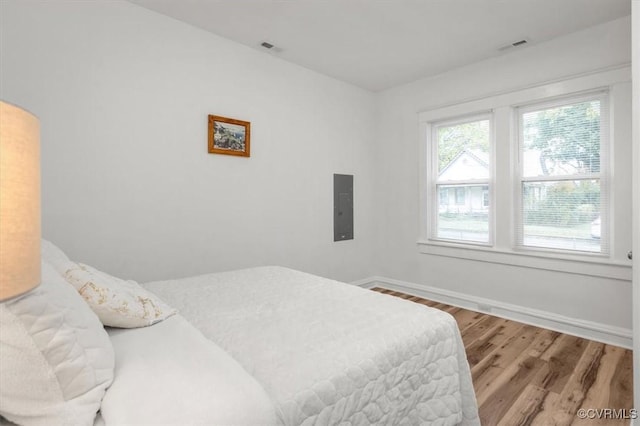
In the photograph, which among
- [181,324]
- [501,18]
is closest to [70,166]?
[181,324]

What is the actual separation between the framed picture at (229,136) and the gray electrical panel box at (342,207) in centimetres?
124

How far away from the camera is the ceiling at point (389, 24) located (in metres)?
2.47

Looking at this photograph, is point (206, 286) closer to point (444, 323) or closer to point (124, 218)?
point (124, 218)

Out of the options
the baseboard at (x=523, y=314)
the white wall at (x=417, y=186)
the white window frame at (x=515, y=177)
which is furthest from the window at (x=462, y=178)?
the baseboard at (x=523, y=314)

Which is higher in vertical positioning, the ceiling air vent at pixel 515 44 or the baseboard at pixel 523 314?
the ceiling air vent at pixel 515 44

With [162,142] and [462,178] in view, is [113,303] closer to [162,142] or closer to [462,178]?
[162,142]

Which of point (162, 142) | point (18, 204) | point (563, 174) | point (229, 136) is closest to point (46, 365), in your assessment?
point (18, 204)

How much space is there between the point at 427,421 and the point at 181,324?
1.08 m

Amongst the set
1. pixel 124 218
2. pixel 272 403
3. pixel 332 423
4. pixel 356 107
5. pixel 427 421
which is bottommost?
pixel 427 421

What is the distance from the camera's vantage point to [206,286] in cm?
204

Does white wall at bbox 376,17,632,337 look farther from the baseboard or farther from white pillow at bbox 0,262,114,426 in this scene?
white pillow at bbox 0,262,114,426

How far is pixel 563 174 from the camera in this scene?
2.99 metres

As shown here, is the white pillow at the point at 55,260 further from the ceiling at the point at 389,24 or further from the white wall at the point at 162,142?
the ceiling at the point at 389,24

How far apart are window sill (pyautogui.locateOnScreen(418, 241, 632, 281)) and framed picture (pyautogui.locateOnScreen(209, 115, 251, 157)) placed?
2.40 metres
